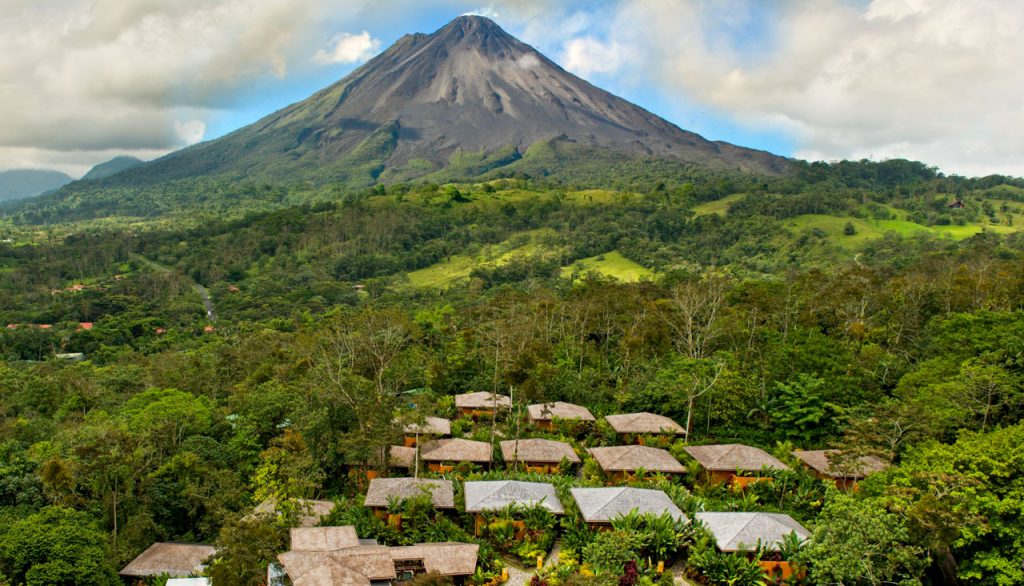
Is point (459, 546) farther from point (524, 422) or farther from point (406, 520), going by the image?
point (524, 422)

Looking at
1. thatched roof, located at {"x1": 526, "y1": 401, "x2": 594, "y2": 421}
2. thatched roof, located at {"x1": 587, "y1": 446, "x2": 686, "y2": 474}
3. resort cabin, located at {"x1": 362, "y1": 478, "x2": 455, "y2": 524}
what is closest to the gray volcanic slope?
thatched roof, located at {"x1": 526, "y1": 401, "x2": 594, "y2": 421}

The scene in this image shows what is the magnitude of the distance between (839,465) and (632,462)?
18.6 feet

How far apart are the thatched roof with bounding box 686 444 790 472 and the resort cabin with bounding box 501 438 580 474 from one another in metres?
3.96

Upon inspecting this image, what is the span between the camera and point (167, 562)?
50.9 ft

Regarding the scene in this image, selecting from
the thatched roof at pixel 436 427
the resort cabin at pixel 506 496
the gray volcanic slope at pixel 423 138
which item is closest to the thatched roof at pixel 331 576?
the resort cabin at pixel 506 496

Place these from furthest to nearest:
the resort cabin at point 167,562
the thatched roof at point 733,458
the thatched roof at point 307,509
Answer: the thatched roof at point 733,458, the thatched roof at point 307,509, the resort cabin at point 167,562

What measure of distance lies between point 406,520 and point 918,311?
934 inches

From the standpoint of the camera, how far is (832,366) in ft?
71.8

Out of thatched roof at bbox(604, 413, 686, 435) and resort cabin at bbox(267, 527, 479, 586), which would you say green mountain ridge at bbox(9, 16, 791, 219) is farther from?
resort cabin at bbox(267, 527, 479, 586)

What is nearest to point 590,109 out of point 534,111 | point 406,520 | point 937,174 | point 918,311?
point 534,111

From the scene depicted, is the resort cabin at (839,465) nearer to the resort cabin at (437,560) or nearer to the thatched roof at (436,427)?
the resort cabin at (437,560)

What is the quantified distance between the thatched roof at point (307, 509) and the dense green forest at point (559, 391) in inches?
17.7

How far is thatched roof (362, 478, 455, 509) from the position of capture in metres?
16.5

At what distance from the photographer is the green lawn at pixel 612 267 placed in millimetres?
61056
